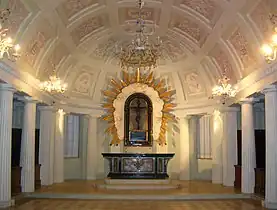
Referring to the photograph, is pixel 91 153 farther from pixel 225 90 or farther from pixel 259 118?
pixel 259 118

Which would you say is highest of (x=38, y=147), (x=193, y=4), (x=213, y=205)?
(x=193, y=4)

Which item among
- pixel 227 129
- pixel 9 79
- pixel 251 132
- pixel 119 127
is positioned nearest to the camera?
pixel 9 79

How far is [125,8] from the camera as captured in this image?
14.9 metres

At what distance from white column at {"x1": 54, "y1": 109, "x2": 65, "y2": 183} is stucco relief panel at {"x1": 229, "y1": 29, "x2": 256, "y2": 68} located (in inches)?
321

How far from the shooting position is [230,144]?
17.3 meters

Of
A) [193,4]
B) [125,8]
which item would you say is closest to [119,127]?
[125,8]

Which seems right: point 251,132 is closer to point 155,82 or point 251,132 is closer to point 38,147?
point 155,82

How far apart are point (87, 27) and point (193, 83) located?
6486 millimetres

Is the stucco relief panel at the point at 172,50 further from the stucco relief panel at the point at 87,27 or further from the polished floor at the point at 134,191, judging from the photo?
the polished floor at the point at 134,191

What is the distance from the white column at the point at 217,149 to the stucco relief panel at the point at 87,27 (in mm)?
6469

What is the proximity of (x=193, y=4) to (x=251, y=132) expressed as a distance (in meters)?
4.83

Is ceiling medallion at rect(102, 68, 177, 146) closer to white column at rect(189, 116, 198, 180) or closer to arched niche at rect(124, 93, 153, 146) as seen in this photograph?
arched niche at rect(124, 93, 153, 146)

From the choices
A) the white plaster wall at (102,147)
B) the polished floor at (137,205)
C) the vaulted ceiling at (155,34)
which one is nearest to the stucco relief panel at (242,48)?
the vaulted ceiling at (155,34)

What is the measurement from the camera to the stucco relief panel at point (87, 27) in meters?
15.2
